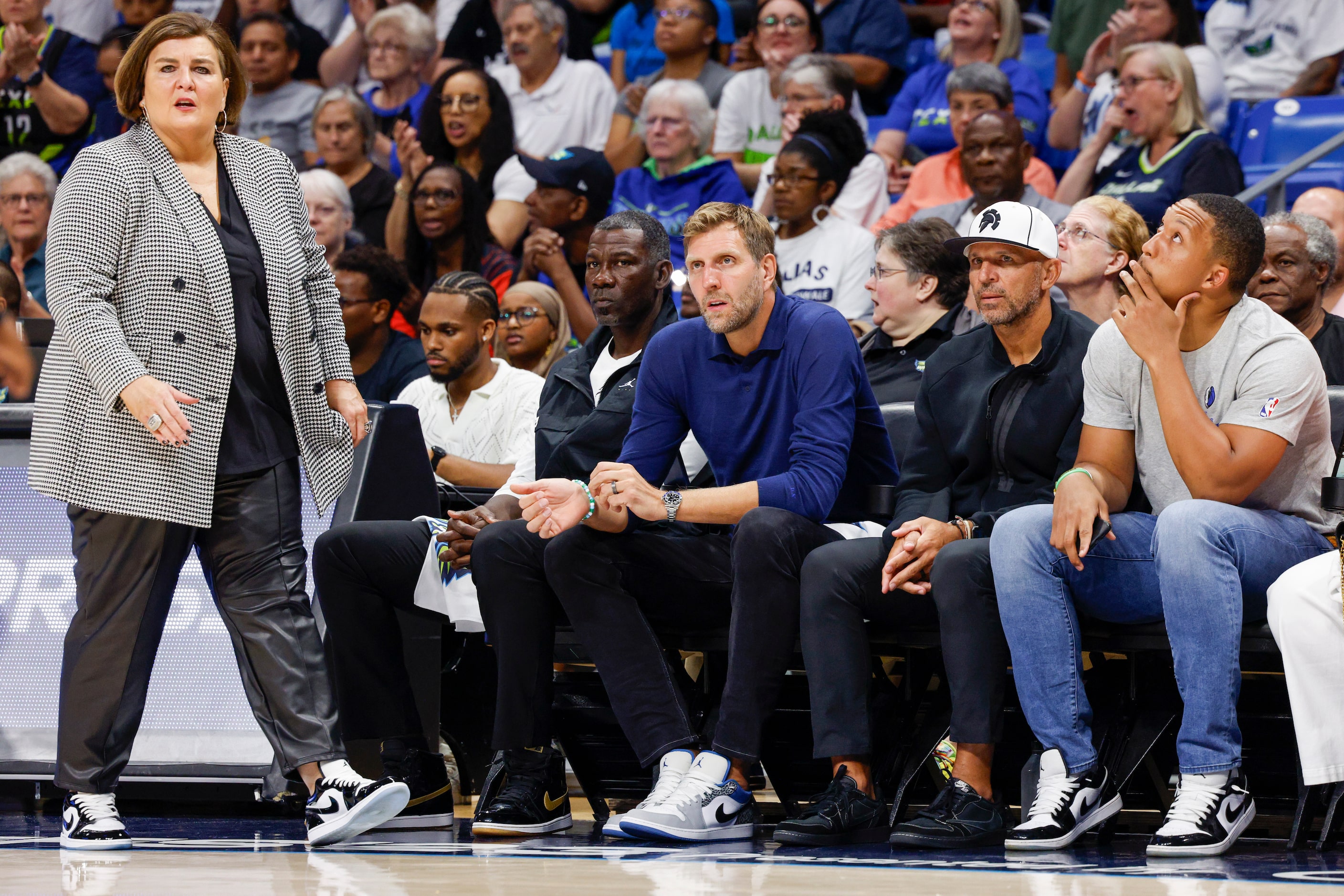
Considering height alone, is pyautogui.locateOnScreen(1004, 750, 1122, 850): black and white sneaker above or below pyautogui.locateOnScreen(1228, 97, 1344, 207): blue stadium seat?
below

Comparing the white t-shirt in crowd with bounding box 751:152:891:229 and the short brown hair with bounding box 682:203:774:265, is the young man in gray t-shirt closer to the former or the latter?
the short brown hair with bounding box 682:203:774:265

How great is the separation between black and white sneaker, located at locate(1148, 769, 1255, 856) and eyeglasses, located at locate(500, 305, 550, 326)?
12.0ft

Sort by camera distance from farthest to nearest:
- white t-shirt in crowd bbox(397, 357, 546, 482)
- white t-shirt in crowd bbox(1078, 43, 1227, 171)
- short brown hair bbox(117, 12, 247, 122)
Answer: white t-shirt in crowd bbox(1078, 43, 1227, 171) → white t-shirt in crowd bbox(397, 357, 546, 482) → short brown hair bbox(117, 12, 247, 122)

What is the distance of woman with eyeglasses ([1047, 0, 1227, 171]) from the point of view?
666 centimetres

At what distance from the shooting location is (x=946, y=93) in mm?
7262

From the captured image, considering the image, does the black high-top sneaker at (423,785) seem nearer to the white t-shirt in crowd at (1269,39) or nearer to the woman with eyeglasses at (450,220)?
the woman with eyeglasses at (450,220)

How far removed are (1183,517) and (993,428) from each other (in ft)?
1.92

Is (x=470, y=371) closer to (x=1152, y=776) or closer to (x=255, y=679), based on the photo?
(x=255, y=679)

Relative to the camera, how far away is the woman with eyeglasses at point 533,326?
6.11 meters

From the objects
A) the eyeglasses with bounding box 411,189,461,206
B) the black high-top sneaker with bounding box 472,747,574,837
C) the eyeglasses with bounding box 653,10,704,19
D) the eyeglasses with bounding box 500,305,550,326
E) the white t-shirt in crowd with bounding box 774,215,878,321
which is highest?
the eyeglasses with bounding box 653,10,704,19

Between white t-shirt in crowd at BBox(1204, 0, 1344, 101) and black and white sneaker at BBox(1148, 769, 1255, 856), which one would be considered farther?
white t-shirt in crowd at BBox(1204, 0, 1344, 101)

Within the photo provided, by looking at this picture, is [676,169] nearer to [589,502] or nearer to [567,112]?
[567,112]

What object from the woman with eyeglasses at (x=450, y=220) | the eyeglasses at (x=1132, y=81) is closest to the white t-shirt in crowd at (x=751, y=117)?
the woman with eyeglasses at (x=450, y=220)

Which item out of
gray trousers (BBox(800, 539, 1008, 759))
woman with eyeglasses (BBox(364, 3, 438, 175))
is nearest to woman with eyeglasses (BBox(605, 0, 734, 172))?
woman with eyeglasses (BBox(364, 3, 438, 175))
